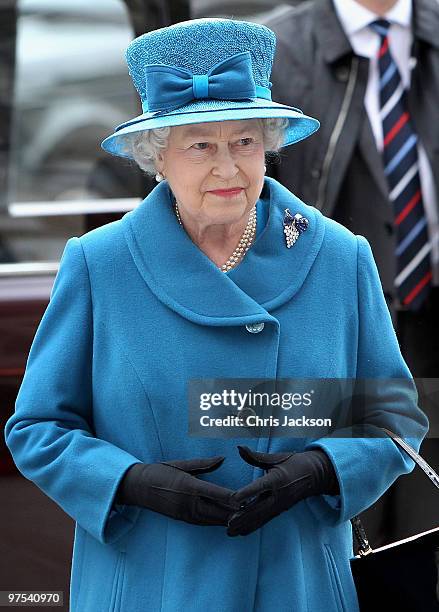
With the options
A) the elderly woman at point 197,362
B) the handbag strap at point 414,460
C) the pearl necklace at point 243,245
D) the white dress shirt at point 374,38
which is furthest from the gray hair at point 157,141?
the white dress shirt at point 374,38

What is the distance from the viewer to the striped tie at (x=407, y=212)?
330 centimetres

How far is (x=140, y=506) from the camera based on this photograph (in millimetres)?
1999

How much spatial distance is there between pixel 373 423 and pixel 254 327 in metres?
0.27

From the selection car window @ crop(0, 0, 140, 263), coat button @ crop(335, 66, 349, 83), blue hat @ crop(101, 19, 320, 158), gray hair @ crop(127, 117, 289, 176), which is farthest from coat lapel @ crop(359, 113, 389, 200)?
blue hat @ crop(101, 19, 320, 158)

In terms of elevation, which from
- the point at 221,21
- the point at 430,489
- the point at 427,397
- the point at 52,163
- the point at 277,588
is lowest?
the point at 52,163

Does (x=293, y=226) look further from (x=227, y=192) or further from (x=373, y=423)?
(x=373, y=423)

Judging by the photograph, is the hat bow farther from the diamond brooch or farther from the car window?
the car window

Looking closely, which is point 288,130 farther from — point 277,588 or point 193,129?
point 277,588

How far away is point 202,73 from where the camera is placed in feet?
6.97

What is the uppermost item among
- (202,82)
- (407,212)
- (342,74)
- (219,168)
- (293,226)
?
(202,82)

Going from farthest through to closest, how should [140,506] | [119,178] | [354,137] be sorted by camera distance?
[119,178] < [354,137] < [140,506]

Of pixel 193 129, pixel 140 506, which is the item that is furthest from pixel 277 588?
pixel 193 129

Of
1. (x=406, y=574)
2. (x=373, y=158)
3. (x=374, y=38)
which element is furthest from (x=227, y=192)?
(x=374, y=38)

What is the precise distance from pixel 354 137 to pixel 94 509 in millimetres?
1583
